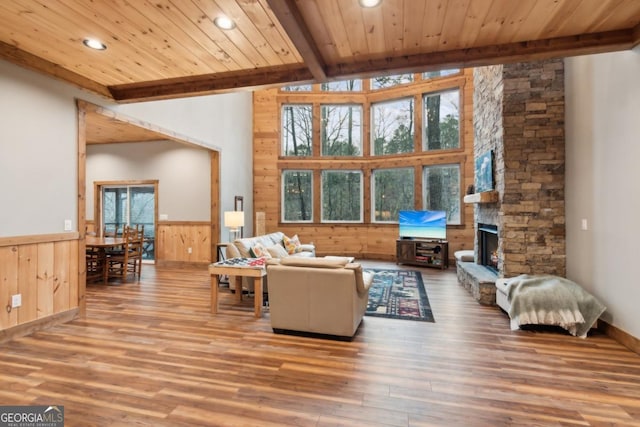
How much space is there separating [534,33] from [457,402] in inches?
116

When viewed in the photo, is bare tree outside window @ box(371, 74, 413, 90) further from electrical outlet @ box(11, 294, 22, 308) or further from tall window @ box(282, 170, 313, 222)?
electrical outlet @ box(11, 294, 22, 308)

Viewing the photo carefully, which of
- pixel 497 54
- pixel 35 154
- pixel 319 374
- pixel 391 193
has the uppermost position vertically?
pixel 497 54

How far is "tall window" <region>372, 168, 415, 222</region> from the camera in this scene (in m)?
7.87

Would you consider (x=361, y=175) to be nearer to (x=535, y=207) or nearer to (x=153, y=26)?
(x=535, y=207)

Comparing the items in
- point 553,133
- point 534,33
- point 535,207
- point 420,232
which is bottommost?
point 420,232

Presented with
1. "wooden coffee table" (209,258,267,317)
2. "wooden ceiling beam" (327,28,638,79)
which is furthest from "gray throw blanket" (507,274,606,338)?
"wooden coffee table" (209,258,267,317)

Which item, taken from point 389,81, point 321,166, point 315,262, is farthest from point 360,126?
point 315,262

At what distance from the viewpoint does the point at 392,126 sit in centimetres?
812

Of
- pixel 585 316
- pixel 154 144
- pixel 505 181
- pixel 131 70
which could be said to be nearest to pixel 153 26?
pixel 131 70

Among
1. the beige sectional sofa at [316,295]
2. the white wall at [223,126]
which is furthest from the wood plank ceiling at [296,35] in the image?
the beige sectional sofa at [316,295]

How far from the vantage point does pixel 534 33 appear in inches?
103

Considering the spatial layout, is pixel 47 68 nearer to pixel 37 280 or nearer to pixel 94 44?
pixel 94 44

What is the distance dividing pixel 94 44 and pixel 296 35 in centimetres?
197

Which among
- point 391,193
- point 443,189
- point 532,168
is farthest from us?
point 391,193
